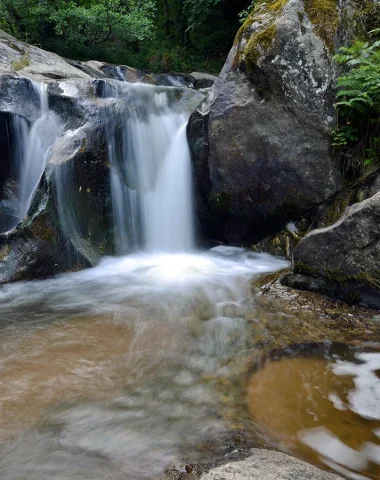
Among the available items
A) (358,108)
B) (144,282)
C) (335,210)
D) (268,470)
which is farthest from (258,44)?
(268,470)

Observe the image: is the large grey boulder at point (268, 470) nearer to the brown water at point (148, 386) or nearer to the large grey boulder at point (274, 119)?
the brown water at point (148, 386)

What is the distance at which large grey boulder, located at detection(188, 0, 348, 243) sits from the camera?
210 inches

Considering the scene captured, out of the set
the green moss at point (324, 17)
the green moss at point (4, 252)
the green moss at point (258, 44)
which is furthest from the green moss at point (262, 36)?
the green moss at point (4, 252)

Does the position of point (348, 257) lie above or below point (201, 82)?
below

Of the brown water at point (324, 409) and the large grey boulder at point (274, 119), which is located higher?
the large grey boulder at point (274, 119)

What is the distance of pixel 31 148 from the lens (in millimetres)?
6332

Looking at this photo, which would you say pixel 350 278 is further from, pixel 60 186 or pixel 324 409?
pixel 60 186

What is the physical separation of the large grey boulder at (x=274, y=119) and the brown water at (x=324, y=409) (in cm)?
316

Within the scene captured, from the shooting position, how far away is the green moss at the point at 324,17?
5324 millimetres

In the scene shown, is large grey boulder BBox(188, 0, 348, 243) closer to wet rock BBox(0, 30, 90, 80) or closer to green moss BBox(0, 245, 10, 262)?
green moss BBox(0, 245, 10, 262)

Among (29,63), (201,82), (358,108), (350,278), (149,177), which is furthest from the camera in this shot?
(201,82)

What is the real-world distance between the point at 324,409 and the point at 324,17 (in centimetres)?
525

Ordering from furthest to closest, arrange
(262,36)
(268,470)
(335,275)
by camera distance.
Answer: (262,36), (335,275), (268,470)

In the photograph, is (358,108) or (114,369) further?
(358,108)
